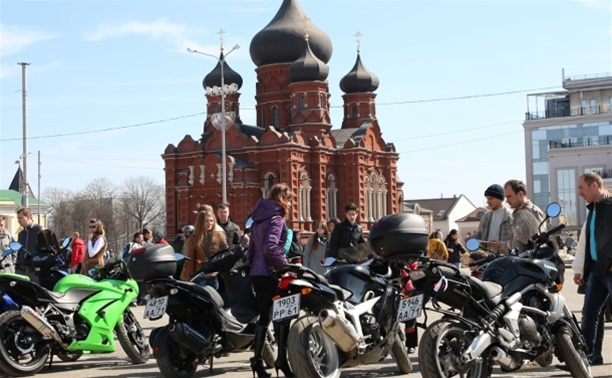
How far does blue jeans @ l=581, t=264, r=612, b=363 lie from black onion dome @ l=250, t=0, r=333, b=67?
59.5m

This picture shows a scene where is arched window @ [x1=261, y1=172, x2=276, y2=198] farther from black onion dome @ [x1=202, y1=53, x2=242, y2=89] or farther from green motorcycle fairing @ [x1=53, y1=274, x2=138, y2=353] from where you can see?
green motorcycle fairing @ [x1=53, y1=274, x2=138, y2=353]

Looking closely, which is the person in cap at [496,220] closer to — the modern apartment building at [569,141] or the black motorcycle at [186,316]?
the black motorcycle at [186,316]

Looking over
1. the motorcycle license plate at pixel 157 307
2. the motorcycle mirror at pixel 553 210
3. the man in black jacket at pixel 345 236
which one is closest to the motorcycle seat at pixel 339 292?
the motorcycle license plate at pixel 157 307


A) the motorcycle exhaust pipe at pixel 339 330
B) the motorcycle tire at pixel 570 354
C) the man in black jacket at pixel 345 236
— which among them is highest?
the man in black jacket at pixel 345 236

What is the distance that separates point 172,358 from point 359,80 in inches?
2502

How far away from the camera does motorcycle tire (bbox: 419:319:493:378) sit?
22.9ft

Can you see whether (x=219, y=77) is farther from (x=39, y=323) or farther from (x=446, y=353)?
(x=446, y=353)

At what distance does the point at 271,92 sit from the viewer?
228ft

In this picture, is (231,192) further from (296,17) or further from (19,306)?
(19,306)

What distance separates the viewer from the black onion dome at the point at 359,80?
71.5 meters

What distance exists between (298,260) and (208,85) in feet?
191

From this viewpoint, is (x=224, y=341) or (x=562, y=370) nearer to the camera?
(x=562, y=370)

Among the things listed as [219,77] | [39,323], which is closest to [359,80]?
[219,77]

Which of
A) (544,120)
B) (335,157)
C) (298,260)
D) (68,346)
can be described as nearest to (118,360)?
(68,346)
